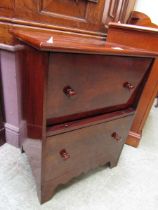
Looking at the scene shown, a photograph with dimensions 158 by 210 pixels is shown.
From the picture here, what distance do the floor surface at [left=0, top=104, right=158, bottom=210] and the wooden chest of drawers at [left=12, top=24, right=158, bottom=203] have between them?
121 millimetres

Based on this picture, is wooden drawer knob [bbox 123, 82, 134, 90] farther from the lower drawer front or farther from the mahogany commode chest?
the lower drawer front

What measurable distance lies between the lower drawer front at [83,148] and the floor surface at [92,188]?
0.46 feet

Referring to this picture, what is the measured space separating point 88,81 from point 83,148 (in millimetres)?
400

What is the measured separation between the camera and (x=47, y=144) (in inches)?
28.4

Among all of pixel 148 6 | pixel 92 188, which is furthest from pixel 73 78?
pixel 148 6

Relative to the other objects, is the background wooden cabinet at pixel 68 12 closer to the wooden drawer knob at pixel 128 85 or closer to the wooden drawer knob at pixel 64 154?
the wooden drawer knob at pixel 128 85

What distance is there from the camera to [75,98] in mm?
698

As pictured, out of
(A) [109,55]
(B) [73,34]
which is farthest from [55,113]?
(B) [73,34]

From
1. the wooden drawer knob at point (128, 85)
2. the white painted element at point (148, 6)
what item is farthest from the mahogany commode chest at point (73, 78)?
the white painted element at point (148, 6)

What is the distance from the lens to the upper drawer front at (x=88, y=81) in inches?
23.3

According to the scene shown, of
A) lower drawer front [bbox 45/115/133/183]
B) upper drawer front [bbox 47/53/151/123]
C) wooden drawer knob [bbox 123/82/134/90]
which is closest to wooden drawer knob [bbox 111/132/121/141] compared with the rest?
lower drawer front [bbox 45/115/133/183]

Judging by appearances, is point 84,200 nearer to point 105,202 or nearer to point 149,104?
point 105,202

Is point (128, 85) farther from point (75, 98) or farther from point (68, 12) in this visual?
point (68, 12)

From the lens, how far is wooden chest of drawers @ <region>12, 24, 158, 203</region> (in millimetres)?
588
